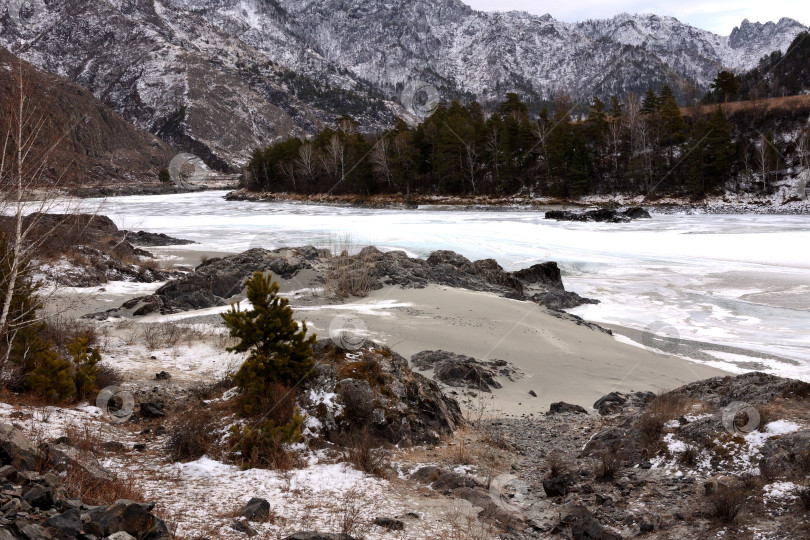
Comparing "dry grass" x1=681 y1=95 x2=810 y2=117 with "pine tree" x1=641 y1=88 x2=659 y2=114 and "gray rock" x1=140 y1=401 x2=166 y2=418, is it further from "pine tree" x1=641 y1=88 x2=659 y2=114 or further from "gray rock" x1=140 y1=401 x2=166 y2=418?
"gray rock" x1=140 y1=401 x2=166 y2=418

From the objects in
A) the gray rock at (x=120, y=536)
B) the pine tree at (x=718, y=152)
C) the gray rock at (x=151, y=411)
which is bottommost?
the gray rock at (x=151, y=411)

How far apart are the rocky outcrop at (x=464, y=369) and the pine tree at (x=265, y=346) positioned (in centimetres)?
403

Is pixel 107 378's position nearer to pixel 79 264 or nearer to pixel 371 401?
pixel 371 401

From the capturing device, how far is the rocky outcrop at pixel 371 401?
22.0 ft

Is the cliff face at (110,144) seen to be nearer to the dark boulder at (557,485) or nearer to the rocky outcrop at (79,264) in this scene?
the rocky outcrop at (79,264)

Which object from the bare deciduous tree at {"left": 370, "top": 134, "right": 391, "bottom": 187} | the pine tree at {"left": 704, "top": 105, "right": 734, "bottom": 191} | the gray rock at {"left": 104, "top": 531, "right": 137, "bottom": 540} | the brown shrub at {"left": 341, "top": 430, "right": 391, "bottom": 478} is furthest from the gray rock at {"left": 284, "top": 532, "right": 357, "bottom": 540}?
the bare deciduous tree at {"left": 370, "top": 134, "right": 391, "bottom": 187}

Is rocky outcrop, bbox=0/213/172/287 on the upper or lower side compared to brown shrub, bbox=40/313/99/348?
upper

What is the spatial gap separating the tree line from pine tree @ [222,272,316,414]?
5134 centimetres

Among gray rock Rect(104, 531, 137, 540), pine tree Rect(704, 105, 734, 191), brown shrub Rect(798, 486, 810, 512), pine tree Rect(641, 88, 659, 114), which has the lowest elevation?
brown shrub Rect(798, 486, 810, 512)

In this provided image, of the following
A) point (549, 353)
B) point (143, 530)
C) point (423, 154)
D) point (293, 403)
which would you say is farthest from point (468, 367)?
point (423, 154)

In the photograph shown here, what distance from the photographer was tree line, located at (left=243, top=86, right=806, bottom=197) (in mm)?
56656

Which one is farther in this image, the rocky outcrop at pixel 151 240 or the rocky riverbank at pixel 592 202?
the rocky riverbank at pixel 592 202

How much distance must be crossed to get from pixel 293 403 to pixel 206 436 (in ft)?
3.39

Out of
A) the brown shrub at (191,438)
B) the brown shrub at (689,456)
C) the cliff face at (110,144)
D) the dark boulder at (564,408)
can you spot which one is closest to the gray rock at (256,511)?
the brown shrub at (191,438)
